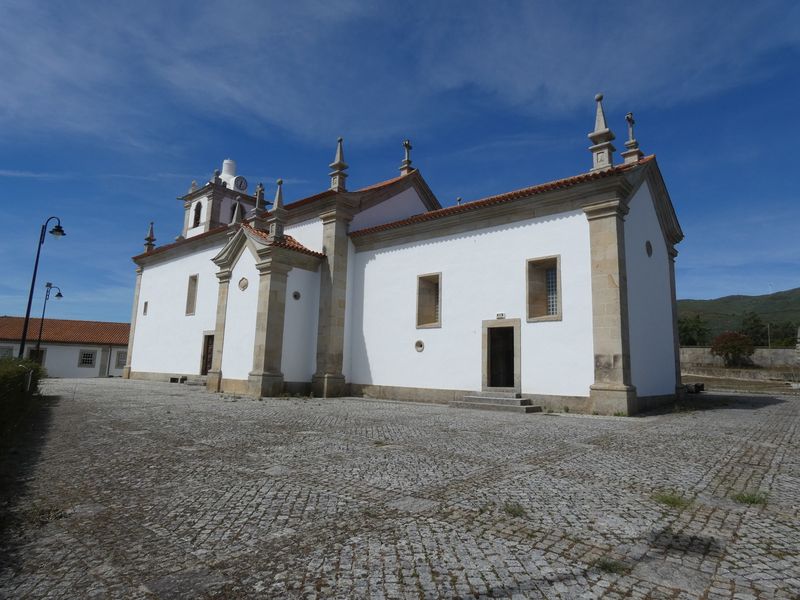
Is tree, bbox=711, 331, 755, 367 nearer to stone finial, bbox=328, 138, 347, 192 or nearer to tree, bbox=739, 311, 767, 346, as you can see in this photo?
tree, bbox=739, 311, 767, 346

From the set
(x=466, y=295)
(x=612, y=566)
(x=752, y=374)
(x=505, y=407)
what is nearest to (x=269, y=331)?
(x=466, y=295)

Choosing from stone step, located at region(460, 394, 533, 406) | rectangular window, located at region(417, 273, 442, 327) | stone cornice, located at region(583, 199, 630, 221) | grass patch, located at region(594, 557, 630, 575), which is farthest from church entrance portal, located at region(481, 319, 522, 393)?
grass patch, located at region(594, 557, 630, 575)

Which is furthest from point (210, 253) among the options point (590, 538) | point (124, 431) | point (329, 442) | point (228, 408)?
point (590, 538)

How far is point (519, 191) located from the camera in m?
14.3

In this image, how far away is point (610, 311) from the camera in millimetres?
12195

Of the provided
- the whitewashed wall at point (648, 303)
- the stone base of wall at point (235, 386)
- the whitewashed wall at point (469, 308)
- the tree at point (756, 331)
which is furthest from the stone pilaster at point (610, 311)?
the tree at point (756, 331)

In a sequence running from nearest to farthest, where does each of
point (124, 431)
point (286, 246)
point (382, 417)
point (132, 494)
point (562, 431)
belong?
1. point (132, 494)
2. point (124, 431)
3. point (562, 431)
4. point (382, 417)
5. point (286, 246)

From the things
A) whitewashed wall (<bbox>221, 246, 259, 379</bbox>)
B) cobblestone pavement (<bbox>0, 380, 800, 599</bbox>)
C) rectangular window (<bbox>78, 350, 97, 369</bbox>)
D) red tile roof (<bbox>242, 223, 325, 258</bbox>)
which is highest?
red tile roof (<bbox>242, 223, 325, 258</bbox>)

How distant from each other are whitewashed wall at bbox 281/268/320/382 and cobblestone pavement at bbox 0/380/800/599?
938cm

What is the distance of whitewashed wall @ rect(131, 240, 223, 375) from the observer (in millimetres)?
22953

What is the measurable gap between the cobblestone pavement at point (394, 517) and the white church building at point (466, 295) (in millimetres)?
5560

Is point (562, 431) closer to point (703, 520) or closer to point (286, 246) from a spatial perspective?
point (703, 520)

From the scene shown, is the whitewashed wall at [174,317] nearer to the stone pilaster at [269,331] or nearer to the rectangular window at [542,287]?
the stone pilaster at [269,331]

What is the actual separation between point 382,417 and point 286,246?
8.82 metres
